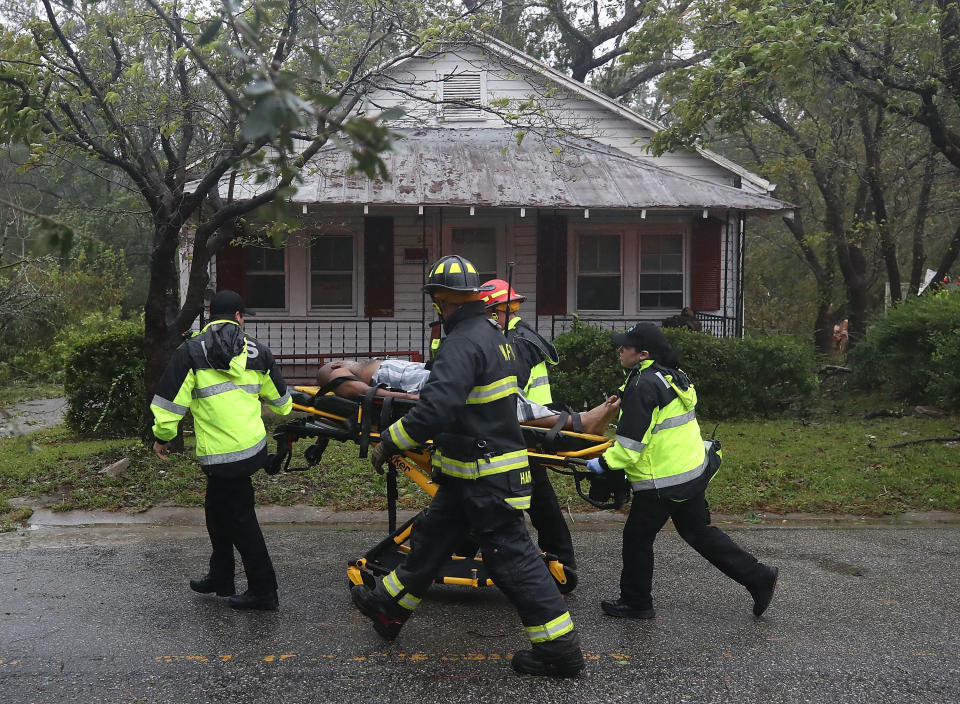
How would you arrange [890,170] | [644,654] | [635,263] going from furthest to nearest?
1. [890,170]
2. [635,263]
3. [644,654]

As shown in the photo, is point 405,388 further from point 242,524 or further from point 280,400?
point 242,524

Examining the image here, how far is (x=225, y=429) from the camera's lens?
4992 mm

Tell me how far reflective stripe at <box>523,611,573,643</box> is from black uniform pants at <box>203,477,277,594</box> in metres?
1.69

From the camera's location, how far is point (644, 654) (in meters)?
4.46

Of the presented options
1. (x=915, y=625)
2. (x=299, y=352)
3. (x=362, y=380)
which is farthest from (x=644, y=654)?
(x=299, y=352)

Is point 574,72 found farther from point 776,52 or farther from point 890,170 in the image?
point 776,52

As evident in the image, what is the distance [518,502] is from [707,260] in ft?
35.8

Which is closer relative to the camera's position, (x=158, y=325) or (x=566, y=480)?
(x=566, y=480)

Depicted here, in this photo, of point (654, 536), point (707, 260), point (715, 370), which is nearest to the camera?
point (654, 536)

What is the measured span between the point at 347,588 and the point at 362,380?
1.33 m

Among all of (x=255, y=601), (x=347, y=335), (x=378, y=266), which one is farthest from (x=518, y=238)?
(x=255, y=601)

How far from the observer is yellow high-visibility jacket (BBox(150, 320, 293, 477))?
16.1 feet

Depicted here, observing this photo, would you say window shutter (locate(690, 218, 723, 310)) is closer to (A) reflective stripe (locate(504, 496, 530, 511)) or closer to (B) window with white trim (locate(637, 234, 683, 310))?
(B) window with white trim (locate(637, 234, 683, 310))

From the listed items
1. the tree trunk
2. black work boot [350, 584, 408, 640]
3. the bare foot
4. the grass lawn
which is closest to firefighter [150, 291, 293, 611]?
black work boot [350, 584, 408, 640]
